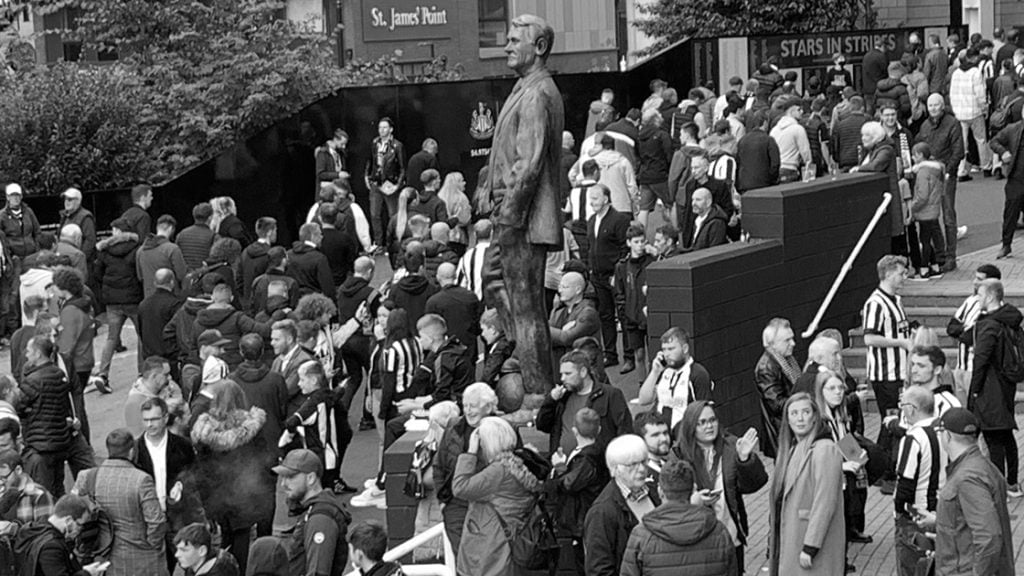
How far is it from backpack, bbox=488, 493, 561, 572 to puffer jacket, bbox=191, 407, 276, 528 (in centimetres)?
272

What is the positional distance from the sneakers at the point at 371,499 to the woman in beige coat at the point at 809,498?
489 centimetres

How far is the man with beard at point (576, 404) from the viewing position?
11.4m

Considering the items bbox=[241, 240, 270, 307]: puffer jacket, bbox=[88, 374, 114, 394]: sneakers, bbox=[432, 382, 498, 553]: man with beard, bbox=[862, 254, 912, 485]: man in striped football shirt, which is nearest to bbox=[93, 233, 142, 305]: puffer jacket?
bbox=[88, 374, 114, 394]: sneakers

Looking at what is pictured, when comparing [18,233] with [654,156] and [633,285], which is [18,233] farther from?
[633,285]

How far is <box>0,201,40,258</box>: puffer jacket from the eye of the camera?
22141 millimetres

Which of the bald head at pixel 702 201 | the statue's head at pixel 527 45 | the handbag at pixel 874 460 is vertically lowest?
the handbag at pixel 874 460

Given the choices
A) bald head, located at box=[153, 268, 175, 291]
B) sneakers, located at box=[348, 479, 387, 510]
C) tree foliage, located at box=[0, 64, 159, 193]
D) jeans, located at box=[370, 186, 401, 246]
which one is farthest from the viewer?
tree foliage, located at box=[0, 64, 159, 193]

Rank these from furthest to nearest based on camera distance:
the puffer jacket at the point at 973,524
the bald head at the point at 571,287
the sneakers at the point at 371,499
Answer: the bald head at the point at 571,287
the sneakers at the point at 371,499
the puffer jacket at the point at 973,524

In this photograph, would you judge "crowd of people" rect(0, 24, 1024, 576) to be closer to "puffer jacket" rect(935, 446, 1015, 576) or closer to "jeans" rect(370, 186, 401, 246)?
"puffer jacket" rect(935, 446, 1015, 576)

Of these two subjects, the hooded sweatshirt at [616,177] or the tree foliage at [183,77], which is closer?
the hooded sweatshirt at [616,177]

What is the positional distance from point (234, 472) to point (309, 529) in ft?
6.84

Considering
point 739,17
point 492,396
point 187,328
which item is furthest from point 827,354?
point 739,17

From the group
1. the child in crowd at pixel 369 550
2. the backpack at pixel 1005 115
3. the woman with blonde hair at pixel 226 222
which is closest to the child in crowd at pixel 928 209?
the backpack at pixel 1005 115

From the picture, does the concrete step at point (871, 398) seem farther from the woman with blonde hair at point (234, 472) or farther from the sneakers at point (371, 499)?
the woman with blonde hair at point (234, 472)
